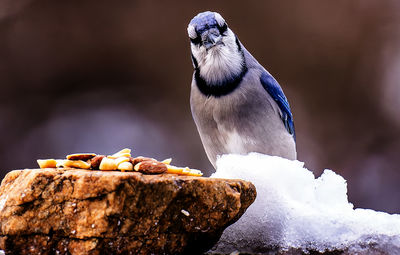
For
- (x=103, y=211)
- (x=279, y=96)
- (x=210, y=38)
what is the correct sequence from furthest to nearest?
(x=279, y=96) < (x=210, y=38) < (x=103, y=211)

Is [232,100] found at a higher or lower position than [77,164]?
higher

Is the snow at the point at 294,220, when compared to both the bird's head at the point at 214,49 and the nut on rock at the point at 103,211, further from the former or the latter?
the bird's head at the point at 214,49

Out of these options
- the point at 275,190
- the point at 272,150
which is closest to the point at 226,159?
the point at 275,190

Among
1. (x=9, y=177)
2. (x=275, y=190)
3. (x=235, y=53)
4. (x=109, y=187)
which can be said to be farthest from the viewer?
(x=235, y=53)

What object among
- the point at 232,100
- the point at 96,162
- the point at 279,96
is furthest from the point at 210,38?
the point at 96,162

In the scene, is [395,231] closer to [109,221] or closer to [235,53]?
[109,221]

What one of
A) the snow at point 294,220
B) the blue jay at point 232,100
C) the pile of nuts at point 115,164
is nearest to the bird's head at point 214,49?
the blue jay at point 232,100

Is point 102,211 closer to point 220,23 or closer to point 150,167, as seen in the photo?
point 150,167

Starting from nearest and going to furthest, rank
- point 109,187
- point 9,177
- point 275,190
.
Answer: point 109,187 < point 9,177 < point 275,190
